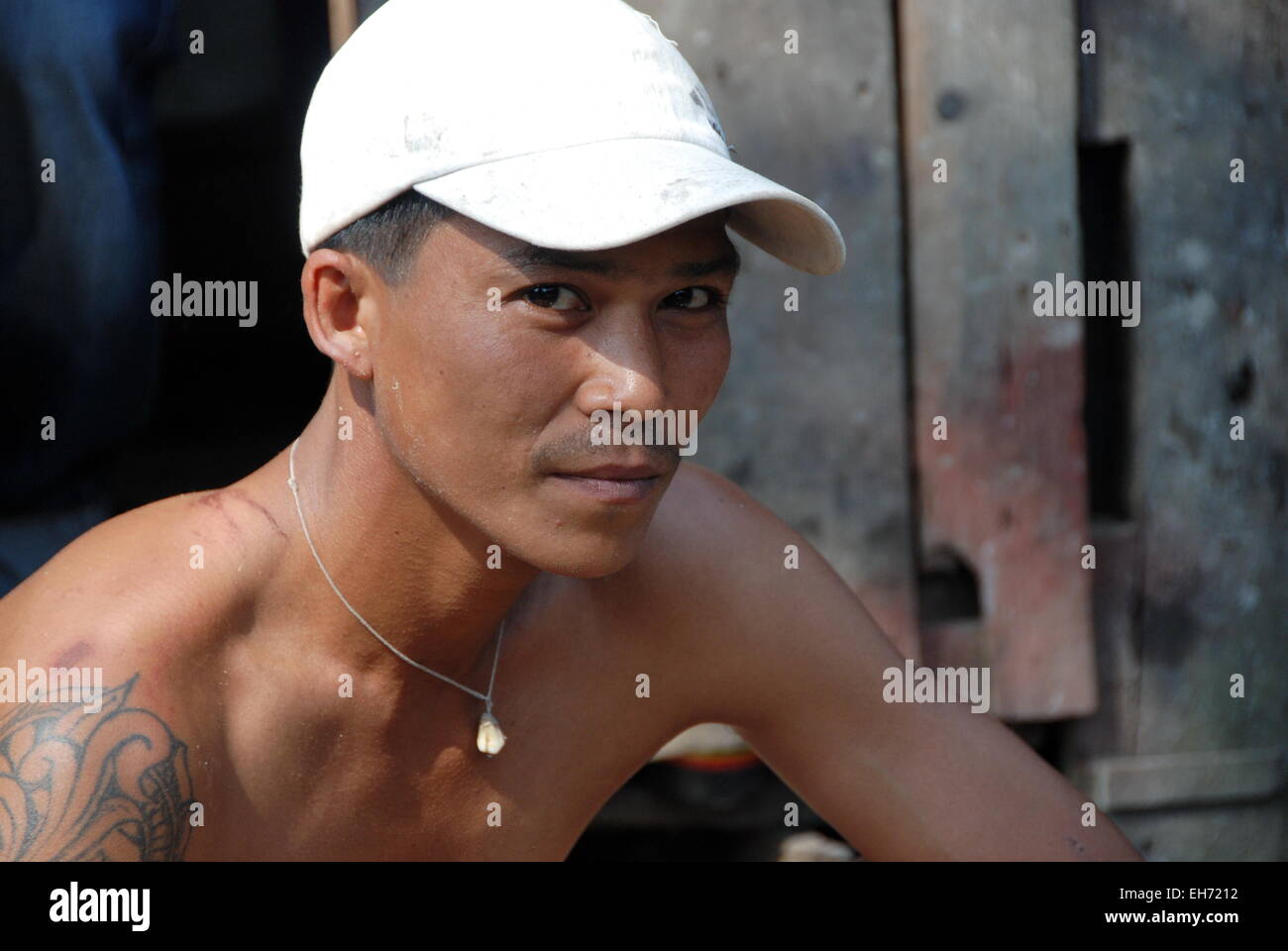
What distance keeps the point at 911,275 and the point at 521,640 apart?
56.7 inches

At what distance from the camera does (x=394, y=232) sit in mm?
1747

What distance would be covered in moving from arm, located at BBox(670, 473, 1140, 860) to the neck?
1.33ft

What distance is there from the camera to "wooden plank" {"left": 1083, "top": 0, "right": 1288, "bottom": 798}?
124 inches

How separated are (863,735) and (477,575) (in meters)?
0.69

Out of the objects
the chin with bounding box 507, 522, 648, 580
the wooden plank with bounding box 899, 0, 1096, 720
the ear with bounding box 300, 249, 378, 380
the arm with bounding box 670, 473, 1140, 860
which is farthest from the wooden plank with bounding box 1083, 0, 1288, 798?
the ear with bounding box 300, 249, 378, 380

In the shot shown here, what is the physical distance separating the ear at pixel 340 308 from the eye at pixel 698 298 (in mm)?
390

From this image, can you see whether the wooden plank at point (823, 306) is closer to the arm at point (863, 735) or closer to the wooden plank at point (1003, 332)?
the wooden plank at point (1003, 332)

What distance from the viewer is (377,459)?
1.88 meters

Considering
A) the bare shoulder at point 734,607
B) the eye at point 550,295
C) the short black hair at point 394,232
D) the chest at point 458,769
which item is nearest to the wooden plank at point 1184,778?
the bare shoulder at point 734,607

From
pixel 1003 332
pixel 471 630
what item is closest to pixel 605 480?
pixel 471 630

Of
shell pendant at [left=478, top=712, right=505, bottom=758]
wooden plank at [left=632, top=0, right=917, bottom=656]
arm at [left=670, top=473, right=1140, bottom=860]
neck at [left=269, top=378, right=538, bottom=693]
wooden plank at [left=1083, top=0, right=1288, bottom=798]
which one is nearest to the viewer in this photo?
neck at [left=269, top=378, right=538, bottom=693]

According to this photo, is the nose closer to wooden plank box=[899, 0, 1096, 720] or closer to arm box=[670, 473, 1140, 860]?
arm box=[670, 473, 1140, 860]
